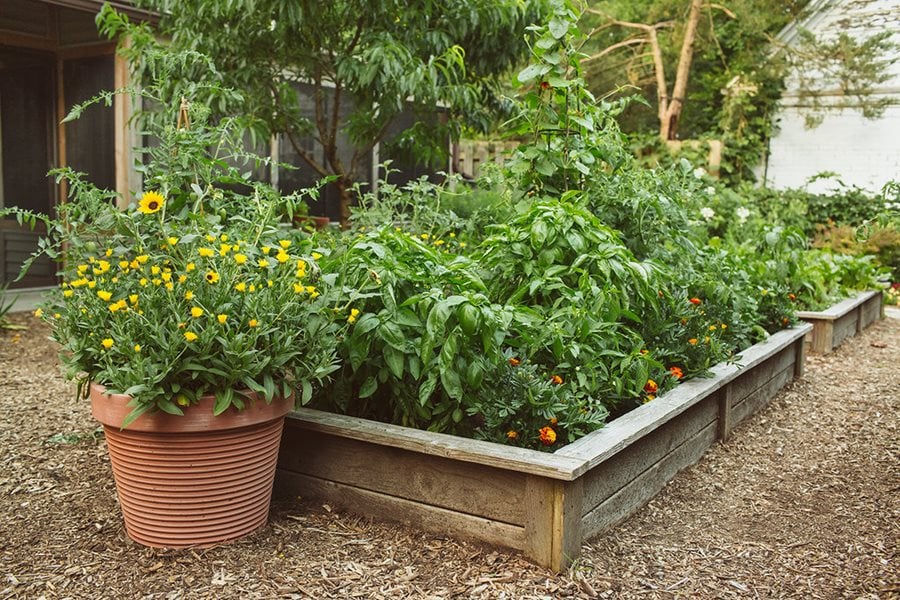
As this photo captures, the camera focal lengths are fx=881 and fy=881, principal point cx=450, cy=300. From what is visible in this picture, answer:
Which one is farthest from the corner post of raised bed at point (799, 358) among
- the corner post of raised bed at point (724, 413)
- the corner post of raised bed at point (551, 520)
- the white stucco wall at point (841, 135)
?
the white stucco wall at point (841, 135)

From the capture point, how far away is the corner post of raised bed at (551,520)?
2.57m

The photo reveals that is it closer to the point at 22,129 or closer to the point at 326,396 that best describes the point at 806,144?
the point at 22,129

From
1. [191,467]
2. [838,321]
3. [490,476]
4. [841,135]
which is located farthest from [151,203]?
[841,135]

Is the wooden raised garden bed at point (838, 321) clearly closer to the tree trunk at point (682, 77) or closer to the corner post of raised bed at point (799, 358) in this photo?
the corner post of raised bed at point (799, 358)

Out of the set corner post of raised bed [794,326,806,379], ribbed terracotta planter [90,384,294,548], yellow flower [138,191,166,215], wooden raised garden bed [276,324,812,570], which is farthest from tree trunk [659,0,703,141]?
ribbed terracotta planter [90,384,294,548]

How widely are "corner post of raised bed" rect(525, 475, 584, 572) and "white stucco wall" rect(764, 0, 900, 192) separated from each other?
12.0 meters

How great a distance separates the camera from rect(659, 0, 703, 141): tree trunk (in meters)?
13.7

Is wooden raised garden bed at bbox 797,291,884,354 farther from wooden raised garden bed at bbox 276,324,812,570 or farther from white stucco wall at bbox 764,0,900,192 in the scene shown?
white stucco wall at bbox 764,0,900,192

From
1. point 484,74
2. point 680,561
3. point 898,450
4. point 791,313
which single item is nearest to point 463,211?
point 484,74

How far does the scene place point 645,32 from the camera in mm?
15883

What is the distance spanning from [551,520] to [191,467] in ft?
3.55

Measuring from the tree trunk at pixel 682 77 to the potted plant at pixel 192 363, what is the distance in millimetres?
12211

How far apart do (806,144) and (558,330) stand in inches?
488

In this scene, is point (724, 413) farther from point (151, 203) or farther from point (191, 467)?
Result: point (151, 203)
